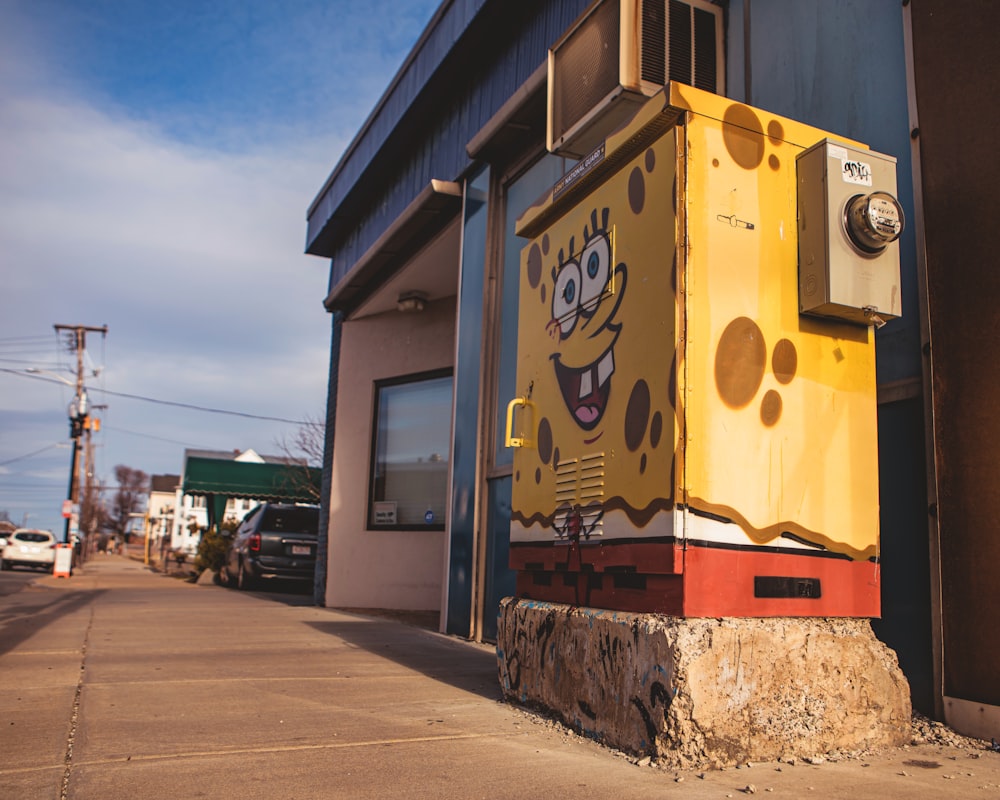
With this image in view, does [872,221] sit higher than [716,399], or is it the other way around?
[872,221]

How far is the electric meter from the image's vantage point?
141 inches

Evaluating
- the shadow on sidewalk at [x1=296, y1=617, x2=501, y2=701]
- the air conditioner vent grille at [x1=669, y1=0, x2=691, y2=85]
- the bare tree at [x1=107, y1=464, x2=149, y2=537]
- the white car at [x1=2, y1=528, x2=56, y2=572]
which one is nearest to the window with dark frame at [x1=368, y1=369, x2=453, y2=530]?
the shadow on sidewalk at [x1=296, y1=617, x2=501, y2=701]

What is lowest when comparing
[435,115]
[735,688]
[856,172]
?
[735,688]

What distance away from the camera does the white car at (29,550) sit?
97.2 ft

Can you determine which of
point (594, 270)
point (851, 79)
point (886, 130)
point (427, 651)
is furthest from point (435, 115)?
point (886, 130)

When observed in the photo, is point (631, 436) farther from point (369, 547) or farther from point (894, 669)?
point (369, 547)

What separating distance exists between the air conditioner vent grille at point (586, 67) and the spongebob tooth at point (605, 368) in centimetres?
176

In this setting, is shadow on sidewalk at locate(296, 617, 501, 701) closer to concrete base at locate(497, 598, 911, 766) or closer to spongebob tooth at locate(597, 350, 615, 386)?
concrete base at locate(497, 598, 911, 766)

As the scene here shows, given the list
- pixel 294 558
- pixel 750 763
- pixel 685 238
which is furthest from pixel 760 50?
pixel 294 558

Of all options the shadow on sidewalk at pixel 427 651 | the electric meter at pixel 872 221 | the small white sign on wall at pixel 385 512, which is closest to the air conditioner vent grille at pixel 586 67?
the electric meter at pixel 872 221

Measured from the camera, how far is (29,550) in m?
29.8

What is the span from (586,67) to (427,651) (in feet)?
14.3

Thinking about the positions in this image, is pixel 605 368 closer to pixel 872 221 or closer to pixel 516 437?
pixel 516 437

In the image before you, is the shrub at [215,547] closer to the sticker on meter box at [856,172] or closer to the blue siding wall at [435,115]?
the blue siding wall at [435,115]
